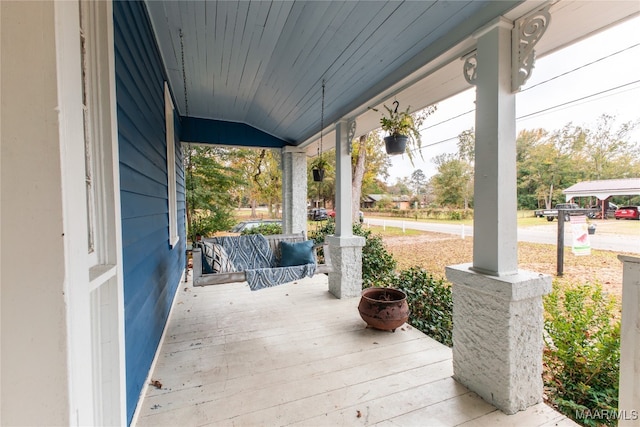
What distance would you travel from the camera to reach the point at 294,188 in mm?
5824

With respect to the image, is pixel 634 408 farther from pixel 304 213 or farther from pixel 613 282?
pixel 304 213

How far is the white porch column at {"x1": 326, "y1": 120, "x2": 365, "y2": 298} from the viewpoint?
356 cm

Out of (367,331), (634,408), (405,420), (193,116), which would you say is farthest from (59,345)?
(193,116)

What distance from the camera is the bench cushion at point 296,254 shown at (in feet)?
11.3

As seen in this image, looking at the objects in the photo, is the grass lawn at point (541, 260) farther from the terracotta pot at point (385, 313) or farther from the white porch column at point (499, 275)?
the terracotta pot at point (385, 313)

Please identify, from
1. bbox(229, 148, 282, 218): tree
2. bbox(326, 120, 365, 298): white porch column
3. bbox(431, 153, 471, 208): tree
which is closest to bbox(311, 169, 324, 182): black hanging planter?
bbox(326, 120, 365, 298): white porch column

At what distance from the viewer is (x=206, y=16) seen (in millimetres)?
2264

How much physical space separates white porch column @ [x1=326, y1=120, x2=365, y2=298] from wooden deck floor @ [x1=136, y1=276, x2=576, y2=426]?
50cm

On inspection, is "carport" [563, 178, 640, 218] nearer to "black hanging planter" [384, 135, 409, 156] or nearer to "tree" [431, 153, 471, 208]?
"black hanging planter" [384, 135, 409, 156]

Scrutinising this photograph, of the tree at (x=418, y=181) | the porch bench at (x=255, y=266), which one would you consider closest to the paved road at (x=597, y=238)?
the porch bench at (x=255, y=266)

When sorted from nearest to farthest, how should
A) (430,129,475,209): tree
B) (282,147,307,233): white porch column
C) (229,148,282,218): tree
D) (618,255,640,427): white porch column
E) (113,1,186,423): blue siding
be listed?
(618,255,640,427): white porch column
(113,1,186,423): blue siding
(282,147,307,233): white porch column
(430,129,475,209): tree
(229,148,282,218): tree

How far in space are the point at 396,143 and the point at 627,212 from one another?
175 centimetres

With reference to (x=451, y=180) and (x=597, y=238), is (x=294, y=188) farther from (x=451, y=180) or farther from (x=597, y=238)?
(x=451, y=180)

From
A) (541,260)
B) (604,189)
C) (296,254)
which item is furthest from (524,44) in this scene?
(541,260)
